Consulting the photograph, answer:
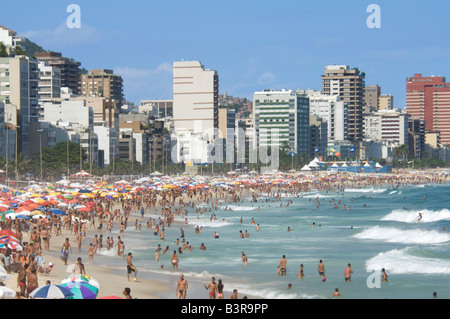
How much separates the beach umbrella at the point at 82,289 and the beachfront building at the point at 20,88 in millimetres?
91354

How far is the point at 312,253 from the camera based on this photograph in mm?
39688

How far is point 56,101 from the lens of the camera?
154 m

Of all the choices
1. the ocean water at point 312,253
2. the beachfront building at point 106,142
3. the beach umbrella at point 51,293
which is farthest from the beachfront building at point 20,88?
the beach umbrella at point 51,293

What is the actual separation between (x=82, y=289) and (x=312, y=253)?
Result: 21.8m

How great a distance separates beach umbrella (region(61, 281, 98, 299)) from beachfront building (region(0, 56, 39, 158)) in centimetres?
9135

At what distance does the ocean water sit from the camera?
29375 mm

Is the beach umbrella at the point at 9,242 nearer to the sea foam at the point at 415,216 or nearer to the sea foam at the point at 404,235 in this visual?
the sea foam at the point at 404,235

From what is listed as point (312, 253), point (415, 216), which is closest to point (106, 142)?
point (415, 216)

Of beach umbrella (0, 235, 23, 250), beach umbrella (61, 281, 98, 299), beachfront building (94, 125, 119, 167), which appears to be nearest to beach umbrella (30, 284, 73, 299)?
beach umbrella (61, 281, 98, 299)

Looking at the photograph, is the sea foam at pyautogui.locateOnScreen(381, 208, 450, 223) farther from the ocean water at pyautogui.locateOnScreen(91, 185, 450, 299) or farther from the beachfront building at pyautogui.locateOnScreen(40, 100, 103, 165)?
the beachfront building at pyautogui.locateOnScreen(40, 100, 103, 165)

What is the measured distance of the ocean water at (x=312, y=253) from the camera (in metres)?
29.4

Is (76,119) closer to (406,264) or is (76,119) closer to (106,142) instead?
(106,142)
